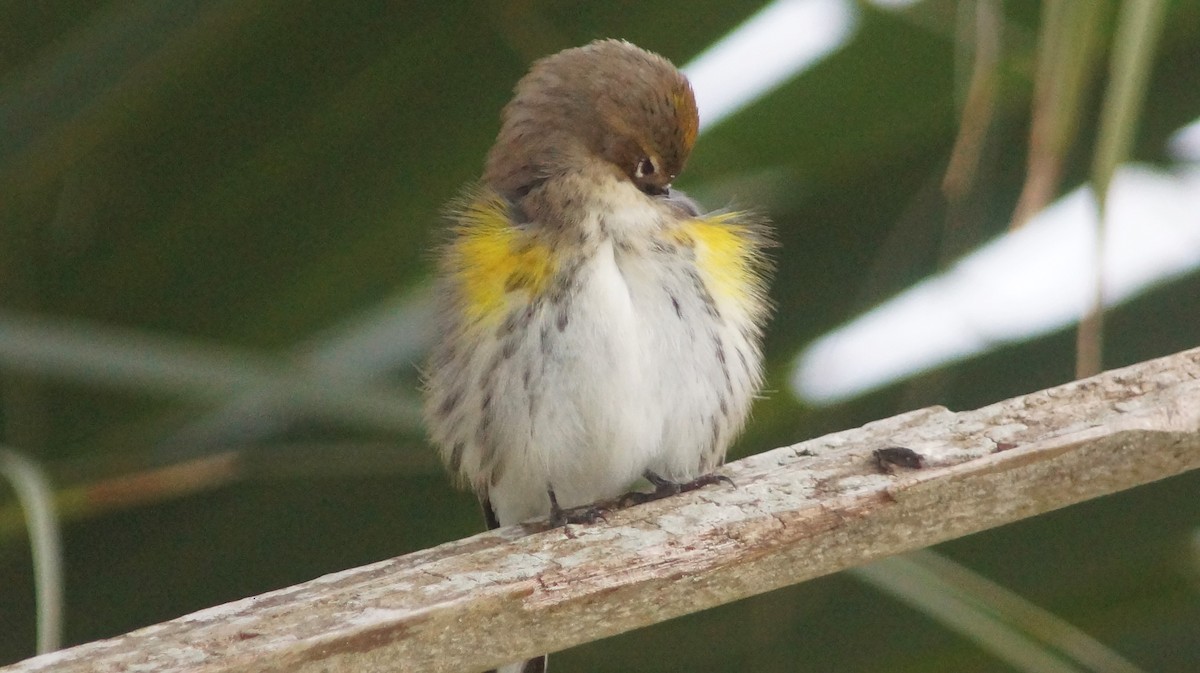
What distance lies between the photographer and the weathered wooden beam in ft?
5.54

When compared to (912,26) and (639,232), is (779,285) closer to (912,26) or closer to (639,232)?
(639,232)

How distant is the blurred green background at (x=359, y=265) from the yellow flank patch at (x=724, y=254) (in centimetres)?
8

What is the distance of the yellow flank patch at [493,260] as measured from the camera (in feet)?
9.07

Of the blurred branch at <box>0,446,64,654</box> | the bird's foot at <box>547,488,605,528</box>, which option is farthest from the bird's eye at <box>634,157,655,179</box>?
the blurred branch at <box>0,446,64,654</box>

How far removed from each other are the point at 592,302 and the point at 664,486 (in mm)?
406

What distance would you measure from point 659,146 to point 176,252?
3.18ft

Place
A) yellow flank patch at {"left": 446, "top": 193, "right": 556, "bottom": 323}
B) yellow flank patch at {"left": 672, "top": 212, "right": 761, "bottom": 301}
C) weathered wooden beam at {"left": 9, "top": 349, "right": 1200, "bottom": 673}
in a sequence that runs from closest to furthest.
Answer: weathered wooden beam at {"left": 9, "top": 349, "right": 1200, "bottom": 673}, yellow flank patch at {"left": 446, "top": 193, "right": 556, "bottom": 323}, yellow flank patch at {"left": 672, "top": 212, "right": 761, "bottom": 301}

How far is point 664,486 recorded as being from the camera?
113 inches

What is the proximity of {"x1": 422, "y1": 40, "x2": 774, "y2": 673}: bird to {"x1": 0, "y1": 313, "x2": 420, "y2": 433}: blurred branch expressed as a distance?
0.37 metres

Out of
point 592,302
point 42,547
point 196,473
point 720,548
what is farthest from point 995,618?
point 196,473

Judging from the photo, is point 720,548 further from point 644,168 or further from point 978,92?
point 644,168

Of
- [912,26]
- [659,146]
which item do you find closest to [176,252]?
[659,146]

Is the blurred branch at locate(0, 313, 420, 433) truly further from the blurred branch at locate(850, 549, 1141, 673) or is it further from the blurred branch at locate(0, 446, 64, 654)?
the blurred branch at locate(850, 549, 1141, 673)

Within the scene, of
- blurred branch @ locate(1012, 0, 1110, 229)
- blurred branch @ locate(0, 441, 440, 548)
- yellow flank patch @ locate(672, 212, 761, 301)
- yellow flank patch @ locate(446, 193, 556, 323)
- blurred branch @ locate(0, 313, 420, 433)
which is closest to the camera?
blurred branch @ locate(1012, 0, 1110, 229)
